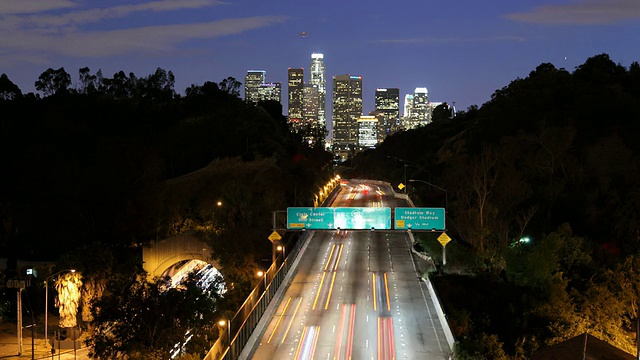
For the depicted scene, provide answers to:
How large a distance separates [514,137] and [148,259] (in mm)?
51644

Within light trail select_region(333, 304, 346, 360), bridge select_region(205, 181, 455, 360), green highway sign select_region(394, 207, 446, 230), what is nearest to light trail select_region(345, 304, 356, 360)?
bridge select_region(205, 181, 455, 360)

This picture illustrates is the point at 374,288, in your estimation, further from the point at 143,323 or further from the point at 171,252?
the point at 171,252

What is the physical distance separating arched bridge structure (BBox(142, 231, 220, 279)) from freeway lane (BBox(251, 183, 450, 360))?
31.6 feet

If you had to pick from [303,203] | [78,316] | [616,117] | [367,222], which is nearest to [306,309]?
[367,222]

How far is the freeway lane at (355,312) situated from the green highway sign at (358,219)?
16.1ft

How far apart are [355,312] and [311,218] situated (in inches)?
329

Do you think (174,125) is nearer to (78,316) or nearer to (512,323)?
(78,316)

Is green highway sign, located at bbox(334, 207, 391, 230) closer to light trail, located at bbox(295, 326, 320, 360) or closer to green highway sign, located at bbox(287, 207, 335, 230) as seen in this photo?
green highway sign, located at bbox(287, 207, 335, 230)

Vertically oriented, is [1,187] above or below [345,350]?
above

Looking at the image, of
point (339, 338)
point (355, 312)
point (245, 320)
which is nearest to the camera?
point (245, 320)

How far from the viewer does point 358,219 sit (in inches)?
1788

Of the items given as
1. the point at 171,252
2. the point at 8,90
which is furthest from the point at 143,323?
the point at 8,90

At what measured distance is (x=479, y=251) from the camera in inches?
2046

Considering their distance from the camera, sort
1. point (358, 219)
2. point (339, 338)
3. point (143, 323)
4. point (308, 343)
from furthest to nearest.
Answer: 1. point (358, 219)
2. point (339, 338)
3. point (308, 343)
4. point (143, 323)
